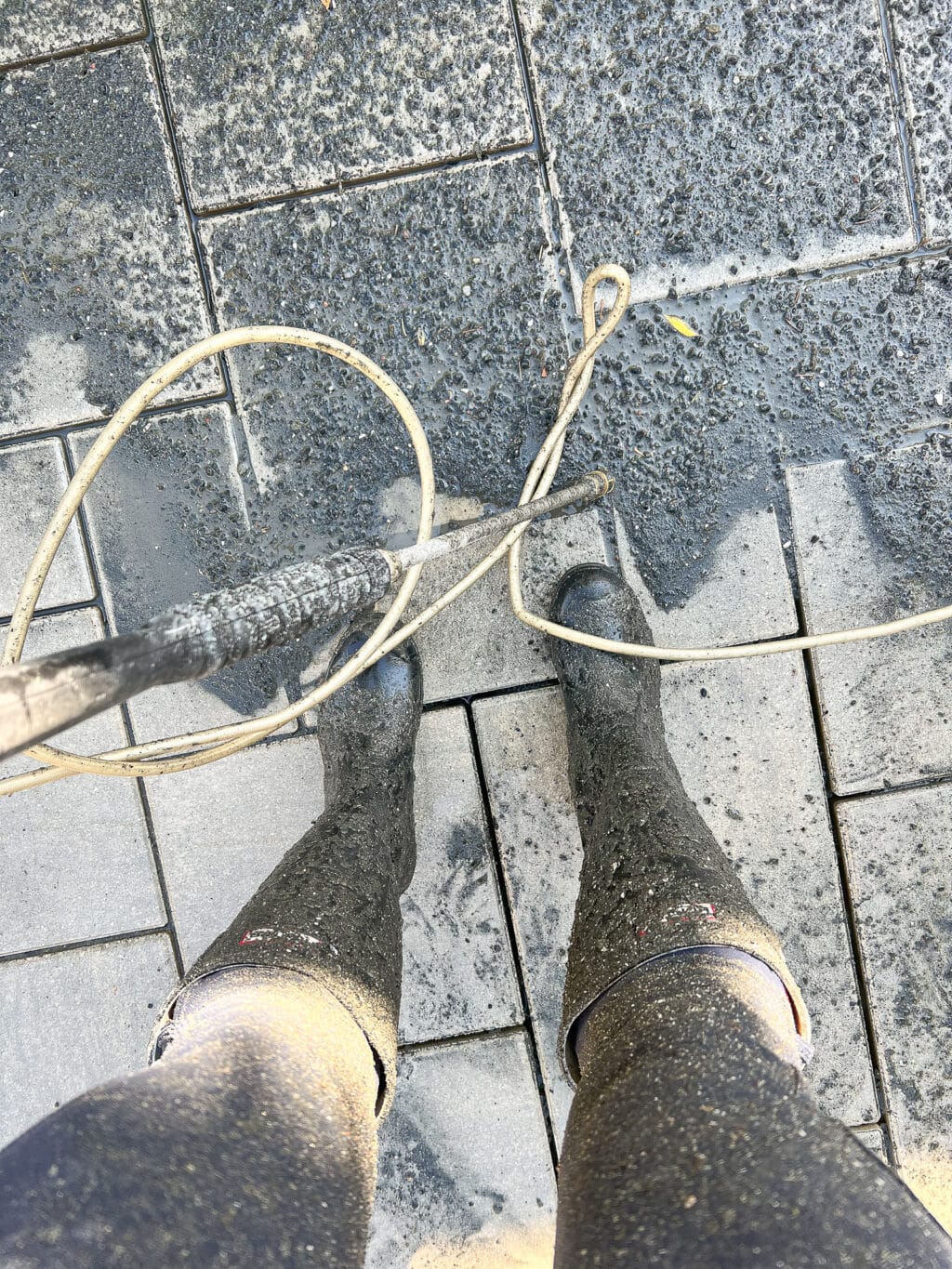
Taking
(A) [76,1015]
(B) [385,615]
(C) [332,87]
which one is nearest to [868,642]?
(B) [385,615]

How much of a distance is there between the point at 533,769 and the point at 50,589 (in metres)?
1.07

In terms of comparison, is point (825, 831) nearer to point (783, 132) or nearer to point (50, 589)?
point (783, 132)

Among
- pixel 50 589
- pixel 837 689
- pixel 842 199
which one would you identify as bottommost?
pixel 837 689

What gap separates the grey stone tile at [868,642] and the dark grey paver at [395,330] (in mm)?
589

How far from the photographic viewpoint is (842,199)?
5.17ft

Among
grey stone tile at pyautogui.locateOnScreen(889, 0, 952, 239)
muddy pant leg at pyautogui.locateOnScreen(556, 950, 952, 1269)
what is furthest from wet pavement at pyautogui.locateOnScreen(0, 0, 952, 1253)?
muddy pant leg at pyautogui.locateOnScreen(556, 950, 952, 1269)

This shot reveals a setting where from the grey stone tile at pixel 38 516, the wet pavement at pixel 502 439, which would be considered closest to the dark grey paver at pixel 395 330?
the wet pavement at pixel 502 439

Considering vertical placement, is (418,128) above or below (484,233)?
above

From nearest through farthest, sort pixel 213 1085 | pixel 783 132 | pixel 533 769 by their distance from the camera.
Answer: pixel 213 1085 → pixel 783 132 → pixel 533 769

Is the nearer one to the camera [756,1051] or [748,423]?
[756,1051]

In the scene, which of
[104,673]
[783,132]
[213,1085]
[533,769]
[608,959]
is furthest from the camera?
[533,769]

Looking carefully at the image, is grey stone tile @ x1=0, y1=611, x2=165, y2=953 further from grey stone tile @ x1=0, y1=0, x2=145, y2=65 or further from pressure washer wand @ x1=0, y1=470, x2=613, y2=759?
grey stone tile @ x1=0, y1=0, x2=145, y2=65

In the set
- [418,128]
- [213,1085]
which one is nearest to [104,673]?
[213,1085]

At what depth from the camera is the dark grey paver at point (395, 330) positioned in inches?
63.2
